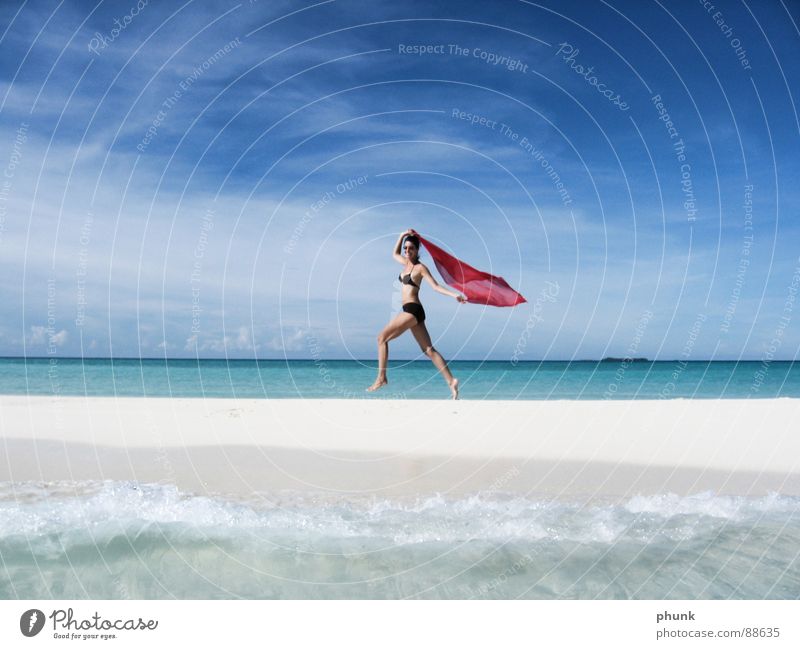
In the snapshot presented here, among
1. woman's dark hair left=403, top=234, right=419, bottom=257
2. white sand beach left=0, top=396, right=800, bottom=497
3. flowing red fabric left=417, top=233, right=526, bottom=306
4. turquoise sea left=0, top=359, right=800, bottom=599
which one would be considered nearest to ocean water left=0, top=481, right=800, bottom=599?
turquoise sea left=0, top=359, right=800, bottom=599

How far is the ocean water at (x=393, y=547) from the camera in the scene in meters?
6.41

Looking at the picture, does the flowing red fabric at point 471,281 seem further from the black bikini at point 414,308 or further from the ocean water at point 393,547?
the ocean water at point 393,547

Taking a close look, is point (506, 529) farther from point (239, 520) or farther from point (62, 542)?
point (62, 542)

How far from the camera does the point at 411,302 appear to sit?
1225 cm

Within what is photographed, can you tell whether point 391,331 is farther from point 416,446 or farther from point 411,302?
point 416,446

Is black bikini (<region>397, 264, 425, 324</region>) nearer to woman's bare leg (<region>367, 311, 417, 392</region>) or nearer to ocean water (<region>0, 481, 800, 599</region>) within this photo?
woman's bare leg (<region>367, 311, 417, 392</region>)

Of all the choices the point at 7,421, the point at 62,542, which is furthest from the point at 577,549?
the point at 7,421

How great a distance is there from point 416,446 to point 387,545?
510cm
